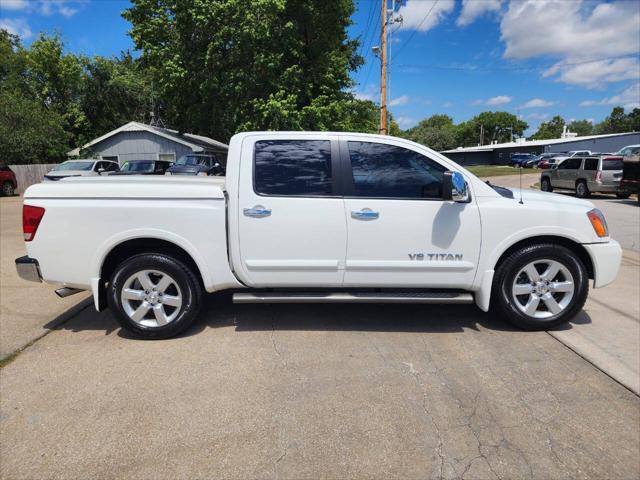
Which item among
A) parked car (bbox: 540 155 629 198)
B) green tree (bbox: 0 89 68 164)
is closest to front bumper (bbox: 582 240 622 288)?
parked car (bbox: 540 155 629 198)

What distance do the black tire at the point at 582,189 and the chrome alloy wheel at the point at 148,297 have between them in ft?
61.1

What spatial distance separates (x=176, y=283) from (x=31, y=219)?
1.39 metres

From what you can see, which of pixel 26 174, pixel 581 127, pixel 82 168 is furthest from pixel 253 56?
pixel 581 127

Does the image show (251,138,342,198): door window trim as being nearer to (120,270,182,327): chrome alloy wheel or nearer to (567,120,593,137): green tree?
(120,270,182,327): chrome alloy wheel

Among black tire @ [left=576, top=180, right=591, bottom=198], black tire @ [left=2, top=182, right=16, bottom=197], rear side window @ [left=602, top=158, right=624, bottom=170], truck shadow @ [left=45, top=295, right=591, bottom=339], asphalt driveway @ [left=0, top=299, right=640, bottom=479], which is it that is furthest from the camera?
black tire @ [left=2, top=182, right=16, bottom=197]

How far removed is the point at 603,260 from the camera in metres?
4.08

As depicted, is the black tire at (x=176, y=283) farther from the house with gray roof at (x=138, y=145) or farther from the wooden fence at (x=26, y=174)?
the house with gray roof at (x=138, y=145)

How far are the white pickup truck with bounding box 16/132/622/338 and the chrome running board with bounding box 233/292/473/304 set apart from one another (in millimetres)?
13

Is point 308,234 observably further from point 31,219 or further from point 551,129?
point 551,129

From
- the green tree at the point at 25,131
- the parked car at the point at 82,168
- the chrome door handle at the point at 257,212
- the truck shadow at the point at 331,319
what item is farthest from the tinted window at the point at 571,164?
the green tree at the point at 25,131

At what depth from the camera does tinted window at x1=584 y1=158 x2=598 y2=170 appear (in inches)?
680

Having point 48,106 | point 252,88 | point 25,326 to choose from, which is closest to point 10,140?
point 48,106

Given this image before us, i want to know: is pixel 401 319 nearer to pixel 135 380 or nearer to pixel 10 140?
pixel 135 380

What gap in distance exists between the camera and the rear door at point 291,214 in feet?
12.7
